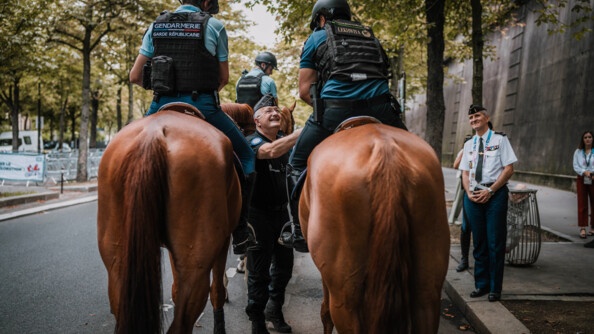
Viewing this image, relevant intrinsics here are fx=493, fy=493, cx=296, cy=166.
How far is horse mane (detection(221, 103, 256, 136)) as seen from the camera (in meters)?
5.79

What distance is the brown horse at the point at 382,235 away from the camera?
8.13 ft

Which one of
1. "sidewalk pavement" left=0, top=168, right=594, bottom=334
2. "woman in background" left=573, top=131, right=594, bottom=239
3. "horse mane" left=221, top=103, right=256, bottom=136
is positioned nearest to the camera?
"sidewalk pavement" left=0, top=168, right=594, bottom=334

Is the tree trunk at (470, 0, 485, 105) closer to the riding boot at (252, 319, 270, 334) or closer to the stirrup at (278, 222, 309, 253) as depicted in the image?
the stirrup at (278, 222, 309, 253)

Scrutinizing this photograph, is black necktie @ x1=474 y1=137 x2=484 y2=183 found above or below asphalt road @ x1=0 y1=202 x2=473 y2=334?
above

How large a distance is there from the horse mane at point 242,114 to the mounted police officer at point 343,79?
2145 millimetres

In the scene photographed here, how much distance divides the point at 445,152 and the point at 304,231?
35.7m

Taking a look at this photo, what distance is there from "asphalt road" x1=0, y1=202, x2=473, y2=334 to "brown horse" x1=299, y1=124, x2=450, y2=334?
2.51 metres

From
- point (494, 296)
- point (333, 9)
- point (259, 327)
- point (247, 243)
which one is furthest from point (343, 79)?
point (494, 296)

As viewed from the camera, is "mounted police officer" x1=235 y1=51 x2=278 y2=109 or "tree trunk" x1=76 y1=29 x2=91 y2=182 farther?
"tree trunk" x1=76 y1=29 x2=91 y2=182

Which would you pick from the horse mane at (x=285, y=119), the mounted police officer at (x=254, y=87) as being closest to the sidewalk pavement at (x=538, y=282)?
the horse mane at (x=285, y=119)

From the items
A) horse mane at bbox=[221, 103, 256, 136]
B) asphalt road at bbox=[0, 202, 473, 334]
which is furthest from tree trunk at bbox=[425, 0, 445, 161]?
horse mane at bbox=[221, 103, 256, 136]

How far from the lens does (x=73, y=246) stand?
856cm

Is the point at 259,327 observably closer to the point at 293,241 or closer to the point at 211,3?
the point at 293,241

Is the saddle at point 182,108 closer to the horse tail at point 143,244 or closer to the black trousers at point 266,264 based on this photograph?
the horse tail at point 143,244
